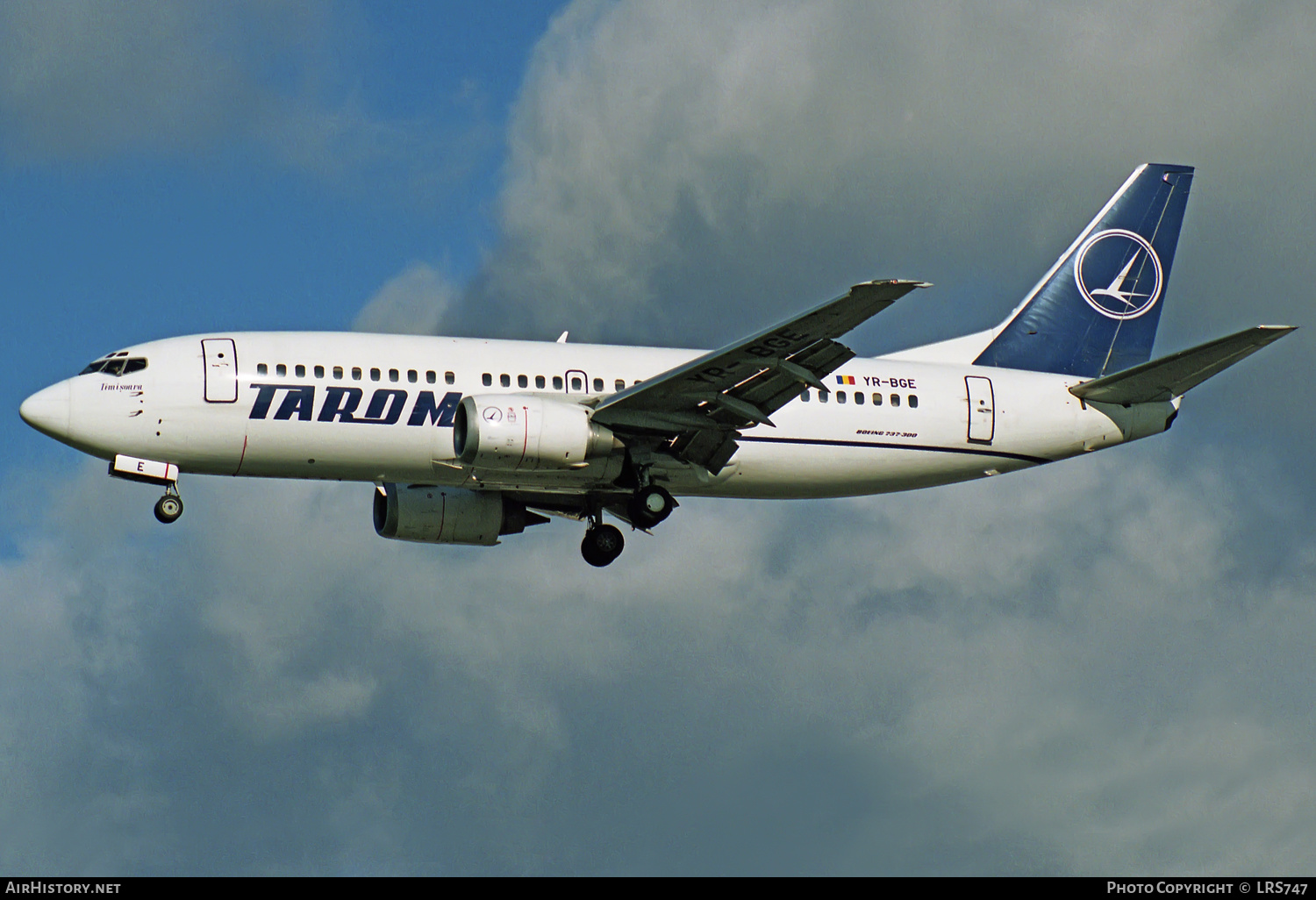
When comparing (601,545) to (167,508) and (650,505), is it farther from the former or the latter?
(167,508)

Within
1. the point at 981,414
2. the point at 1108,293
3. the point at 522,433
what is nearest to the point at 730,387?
the point at 522,433

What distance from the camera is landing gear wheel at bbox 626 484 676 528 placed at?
42062 mm

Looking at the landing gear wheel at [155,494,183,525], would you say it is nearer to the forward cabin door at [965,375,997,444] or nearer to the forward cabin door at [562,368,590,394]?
the forward cabin door at [562,368,590,394]

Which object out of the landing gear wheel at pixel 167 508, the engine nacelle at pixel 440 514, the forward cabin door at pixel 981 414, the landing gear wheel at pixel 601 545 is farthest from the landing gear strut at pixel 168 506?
the forward cabin door at pixel 981 414

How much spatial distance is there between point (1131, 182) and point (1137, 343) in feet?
16.0

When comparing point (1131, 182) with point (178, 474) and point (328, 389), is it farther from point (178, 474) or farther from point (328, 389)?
point (178, 474)

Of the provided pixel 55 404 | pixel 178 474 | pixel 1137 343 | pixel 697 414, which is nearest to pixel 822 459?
pixel 697 414

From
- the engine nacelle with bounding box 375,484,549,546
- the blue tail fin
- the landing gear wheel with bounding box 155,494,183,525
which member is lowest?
the landing gear wheel with bounding box 155,494,183,525

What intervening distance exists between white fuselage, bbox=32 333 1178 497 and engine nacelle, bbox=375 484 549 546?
7.33 ft

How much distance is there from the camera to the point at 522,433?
39.1m

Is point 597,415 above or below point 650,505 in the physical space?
above

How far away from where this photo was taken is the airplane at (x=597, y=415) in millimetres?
39469

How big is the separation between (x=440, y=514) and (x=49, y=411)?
9.87 m

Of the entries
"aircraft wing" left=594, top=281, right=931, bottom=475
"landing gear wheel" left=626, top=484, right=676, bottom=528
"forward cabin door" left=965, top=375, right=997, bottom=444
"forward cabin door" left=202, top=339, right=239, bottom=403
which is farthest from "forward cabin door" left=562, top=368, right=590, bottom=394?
"forward cabin door" left=965, top=375, right=997, bottom=444
